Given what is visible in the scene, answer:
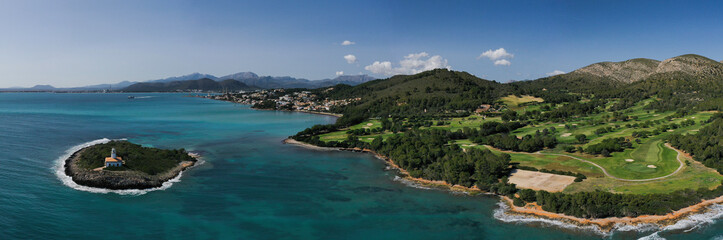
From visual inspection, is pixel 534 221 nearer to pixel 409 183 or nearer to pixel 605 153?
pixel 409 183

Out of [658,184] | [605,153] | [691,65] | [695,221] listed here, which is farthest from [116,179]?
[691,65]

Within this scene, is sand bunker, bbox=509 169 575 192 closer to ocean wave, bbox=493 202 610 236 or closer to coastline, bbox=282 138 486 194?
coastline, bbox=282 138 486 194

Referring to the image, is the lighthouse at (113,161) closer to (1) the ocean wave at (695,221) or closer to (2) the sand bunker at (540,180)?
(2) the sand bunker at (540,180)

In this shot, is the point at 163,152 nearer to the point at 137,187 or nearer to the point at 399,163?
the point at 137,187

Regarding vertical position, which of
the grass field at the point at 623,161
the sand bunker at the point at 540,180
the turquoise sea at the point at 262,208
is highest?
the grass field at the point at 623,161

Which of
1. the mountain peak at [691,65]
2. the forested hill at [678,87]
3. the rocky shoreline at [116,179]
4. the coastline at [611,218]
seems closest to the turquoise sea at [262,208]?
the coastline at [611,218]
